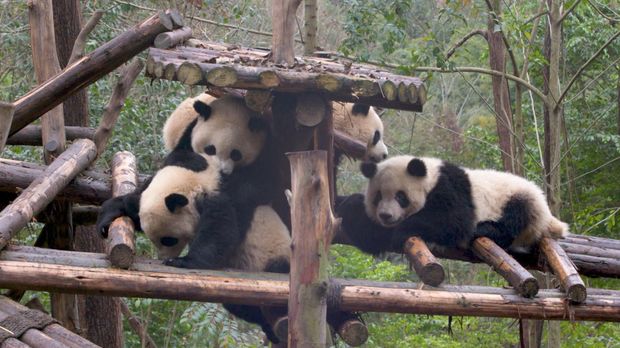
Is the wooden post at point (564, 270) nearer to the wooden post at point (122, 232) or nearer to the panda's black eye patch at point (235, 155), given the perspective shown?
the panda's black eye patch at point (235, 155)

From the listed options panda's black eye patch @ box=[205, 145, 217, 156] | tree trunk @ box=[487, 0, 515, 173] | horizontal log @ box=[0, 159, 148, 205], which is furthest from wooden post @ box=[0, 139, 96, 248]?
tree trunk @ box=[487, 0, 515, 173]

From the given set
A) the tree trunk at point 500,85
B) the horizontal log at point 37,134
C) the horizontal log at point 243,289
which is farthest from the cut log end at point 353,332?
the tree trunk at point 500,85

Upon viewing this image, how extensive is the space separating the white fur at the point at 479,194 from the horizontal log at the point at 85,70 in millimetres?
1869

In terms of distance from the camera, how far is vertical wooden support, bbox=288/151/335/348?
4.21 m

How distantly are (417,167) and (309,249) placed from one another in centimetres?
191

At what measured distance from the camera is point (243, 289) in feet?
14.6

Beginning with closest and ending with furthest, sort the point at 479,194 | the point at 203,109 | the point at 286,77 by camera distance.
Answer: the point at 286,77, the point at 203,109, the point at 479,194

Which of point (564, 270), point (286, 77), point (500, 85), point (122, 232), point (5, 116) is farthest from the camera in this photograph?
point (500, 85)

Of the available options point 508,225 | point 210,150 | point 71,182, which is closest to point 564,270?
point 508,225

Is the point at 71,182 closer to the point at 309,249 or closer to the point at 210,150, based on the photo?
the point at 210,150

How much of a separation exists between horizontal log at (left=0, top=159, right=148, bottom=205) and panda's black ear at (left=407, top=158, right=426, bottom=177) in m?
2.01

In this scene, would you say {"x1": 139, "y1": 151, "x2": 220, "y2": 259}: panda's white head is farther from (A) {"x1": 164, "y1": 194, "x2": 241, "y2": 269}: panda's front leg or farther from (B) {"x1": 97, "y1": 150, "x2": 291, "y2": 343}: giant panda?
(A) {"x1": 164, "y1": 194, "x2": 241, "y2": 269}: panda's front leg

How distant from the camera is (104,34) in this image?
Result: 9.80 m

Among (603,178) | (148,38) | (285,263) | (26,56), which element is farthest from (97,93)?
(603,178)
